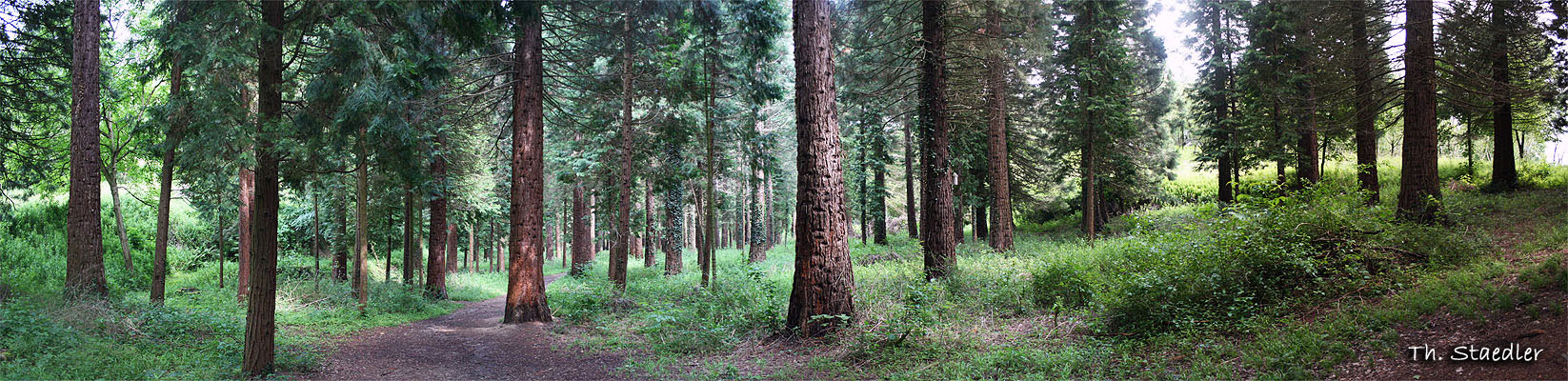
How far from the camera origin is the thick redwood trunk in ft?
33.6

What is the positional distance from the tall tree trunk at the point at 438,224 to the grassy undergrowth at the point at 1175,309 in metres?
7.68

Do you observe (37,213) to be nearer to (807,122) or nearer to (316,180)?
(316,180)

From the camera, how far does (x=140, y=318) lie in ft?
30.6

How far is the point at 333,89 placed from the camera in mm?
7328

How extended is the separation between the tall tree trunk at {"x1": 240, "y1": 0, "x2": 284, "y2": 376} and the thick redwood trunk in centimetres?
624

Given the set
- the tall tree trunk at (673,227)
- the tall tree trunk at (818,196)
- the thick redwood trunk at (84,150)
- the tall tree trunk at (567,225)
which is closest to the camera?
the tall tree trunk at (818,196)

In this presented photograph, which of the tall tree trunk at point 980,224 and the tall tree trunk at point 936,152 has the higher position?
the tall tree trunk at point 936,152

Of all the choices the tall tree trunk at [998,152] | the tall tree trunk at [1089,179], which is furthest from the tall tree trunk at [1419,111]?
the tall tree trunk at [998,152]

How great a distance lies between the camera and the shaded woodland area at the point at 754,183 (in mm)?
6527

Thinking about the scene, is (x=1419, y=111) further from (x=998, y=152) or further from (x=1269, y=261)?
(x=998, y=152)

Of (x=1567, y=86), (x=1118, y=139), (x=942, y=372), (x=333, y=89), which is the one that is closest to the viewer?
(x=942, y=372)

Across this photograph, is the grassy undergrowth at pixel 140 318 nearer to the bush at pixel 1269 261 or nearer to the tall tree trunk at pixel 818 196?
the tall tree trunk at pixel 818 196

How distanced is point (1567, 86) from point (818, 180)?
17.4 meters

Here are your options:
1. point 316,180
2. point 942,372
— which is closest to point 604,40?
point 316,180
